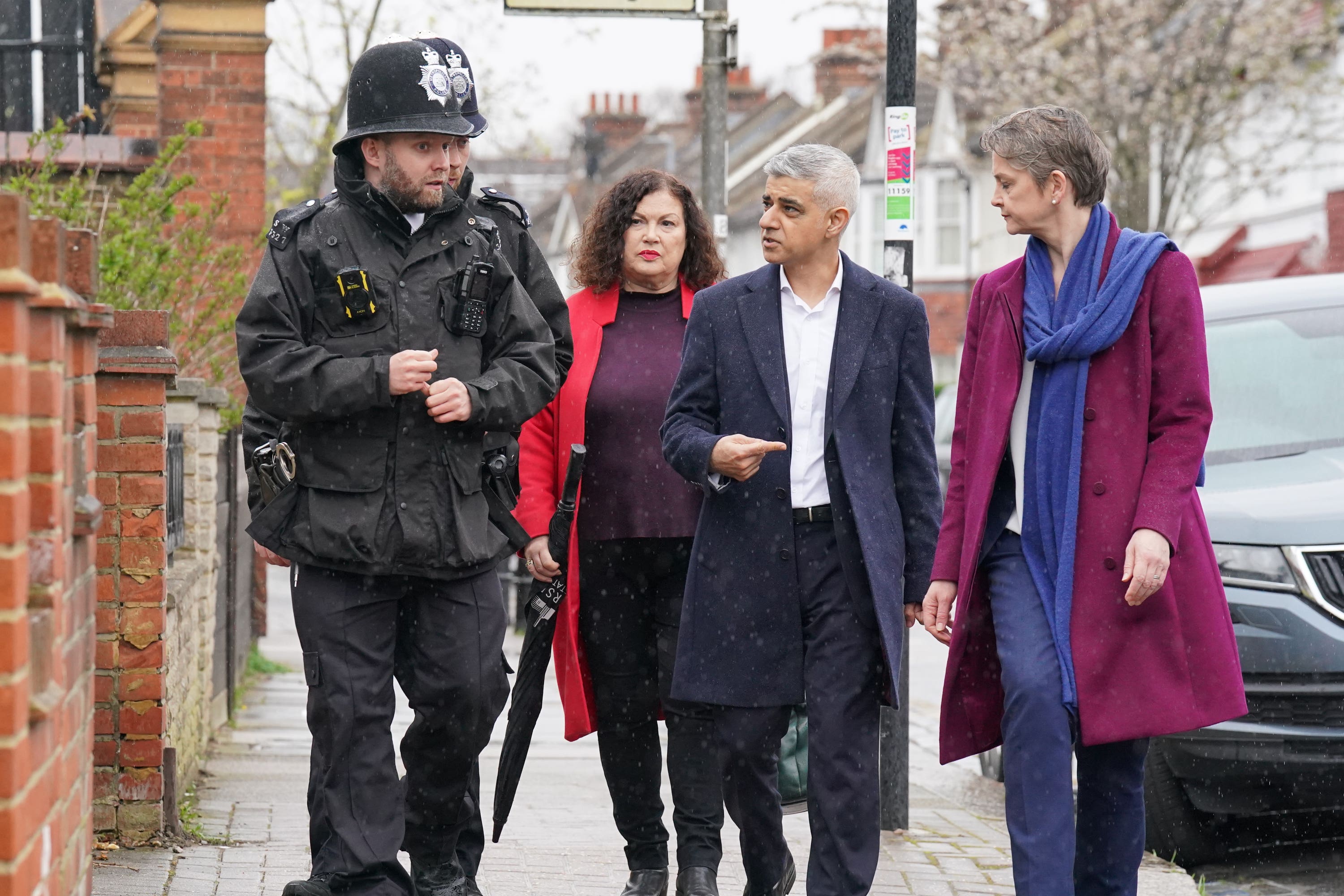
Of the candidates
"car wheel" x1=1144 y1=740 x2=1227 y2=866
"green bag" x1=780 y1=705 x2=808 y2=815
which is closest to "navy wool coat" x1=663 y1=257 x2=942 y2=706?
"green bag" x1=780 y1=705 x2=808 y2=815

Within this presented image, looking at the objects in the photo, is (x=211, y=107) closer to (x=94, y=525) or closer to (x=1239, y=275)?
(x=94, y=525)

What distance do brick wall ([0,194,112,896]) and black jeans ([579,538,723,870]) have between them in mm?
2149

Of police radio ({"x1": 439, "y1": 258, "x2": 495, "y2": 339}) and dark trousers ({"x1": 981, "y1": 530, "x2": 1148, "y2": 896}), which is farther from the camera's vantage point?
police radio ({"x1": 439, "y1": 258, "x2": 495, "y2": 339})

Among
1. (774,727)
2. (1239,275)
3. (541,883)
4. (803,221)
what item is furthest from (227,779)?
(1239,275)

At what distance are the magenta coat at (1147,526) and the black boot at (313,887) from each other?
5.53 ft

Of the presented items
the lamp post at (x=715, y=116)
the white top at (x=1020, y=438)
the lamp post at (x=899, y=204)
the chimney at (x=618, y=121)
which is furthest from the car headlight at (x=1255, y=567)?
the chimney at (x=618, y=121)

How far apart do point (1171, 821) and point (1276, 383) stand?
1.81 m

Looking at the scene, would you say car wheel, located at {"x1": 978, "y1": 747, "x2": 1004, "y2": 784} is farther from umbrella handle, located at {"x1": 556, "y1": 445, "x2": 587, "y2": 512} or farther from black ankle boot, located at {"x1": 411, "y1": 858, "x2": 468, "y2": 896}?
black ankle boot, located at {"x1": 411, "y1": 858, "x2": 468, "y2": 896}

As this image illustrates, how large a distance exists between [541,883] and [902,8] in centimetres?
306

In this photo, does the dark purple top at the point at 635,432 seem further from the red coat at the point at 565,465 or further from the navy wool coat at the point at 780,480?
the navy wool coat at the point at 780,480

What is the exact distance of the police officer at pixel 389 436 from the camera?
14.3 feet

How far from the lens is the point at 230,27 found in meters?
10.8

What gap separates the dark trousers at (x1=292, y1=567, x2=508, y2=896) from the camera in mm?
4371

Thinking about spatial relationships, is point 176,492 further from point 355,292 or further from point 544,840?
point 355,292
